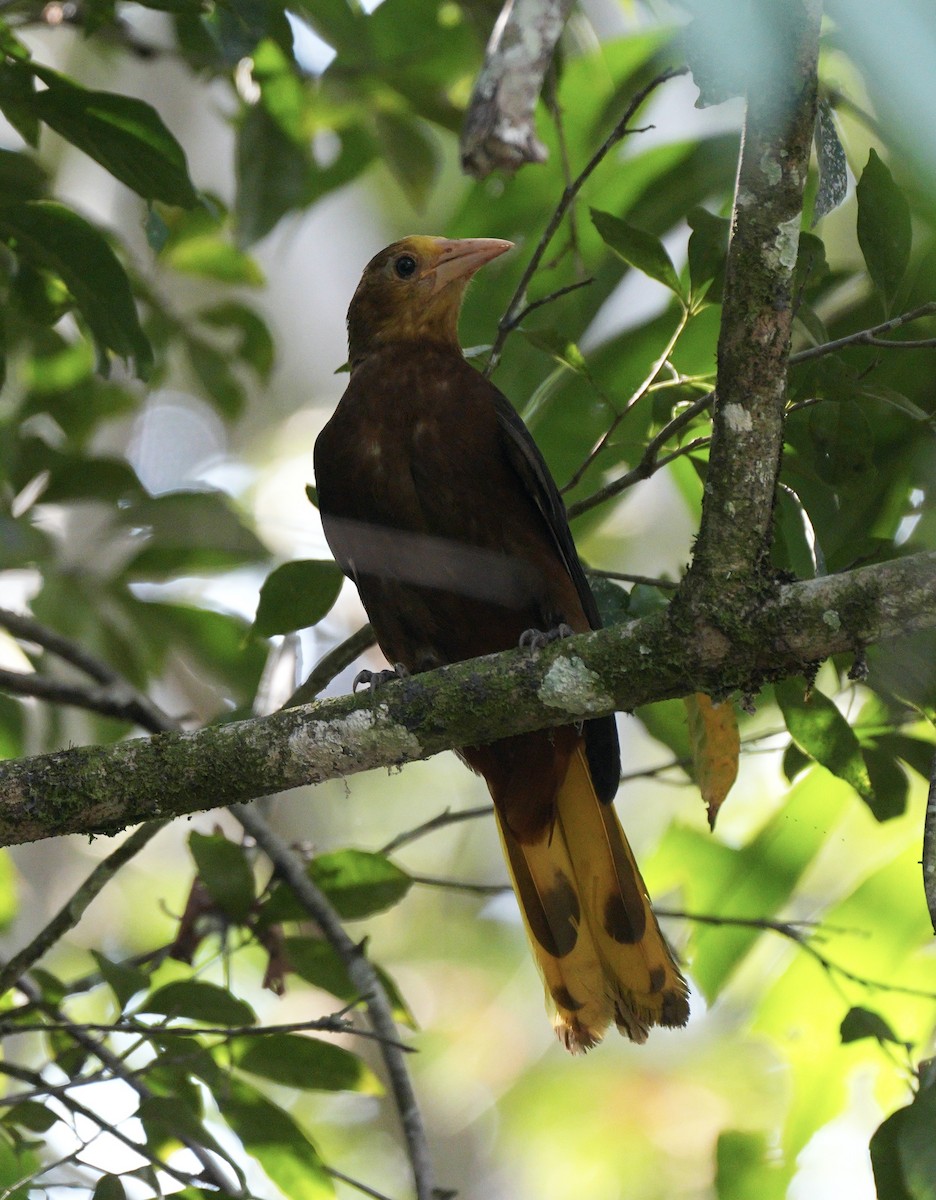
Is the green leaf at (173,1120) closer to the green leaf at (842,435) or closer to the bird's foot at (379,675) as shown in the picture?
the bird's foot at (379,675)

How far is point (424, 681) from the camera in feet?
8.54

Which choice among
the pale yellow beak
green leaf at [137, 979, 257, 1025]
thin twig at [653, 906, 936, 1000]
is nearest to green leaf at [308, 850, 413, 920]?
green leaf at [137, 979, 257, 1025]

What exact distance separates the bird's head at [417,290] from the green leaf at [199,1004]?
1.97m

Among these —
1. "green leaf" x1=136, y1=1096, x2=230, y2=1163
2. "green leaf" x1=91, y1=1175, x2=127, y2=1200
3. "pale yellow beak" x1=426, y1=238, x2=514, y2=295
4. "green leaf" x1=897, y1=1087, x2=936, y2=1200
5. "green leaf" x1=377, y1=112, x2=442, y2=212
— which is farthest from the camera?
"green leaf" x1=377, y1=112, x2=442, y2=212

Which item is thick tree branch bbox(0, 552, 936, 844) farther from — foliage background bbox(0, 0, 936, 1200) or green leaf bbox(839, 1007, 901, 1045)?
green leaf bbox(839, 1007, 901, 1045)

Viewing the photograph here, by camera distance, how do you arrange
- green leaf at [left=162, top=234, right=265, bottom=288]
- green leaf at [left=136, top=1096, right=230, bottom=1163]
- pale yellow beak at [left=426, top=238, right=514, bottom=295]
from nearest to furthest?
green leaf at [left=136, top=1096, right=230, bottom=1163], pale yellow beak at [left=426, top=238, right=514, bottom=295], green leaf at [left=162, top=234, right=265, bottom=288]

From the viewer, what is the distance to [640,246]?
2.95 m

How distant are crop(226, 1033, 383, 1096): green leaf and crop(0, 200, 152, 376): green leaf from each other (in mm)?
1659

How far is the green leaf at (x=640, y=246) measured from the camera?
2941 millimetres

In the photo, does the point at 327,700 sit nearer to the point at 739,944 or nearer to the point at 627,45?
the point at 739,944

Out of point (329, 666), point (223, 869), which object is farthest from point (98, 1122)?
point (329, 666)

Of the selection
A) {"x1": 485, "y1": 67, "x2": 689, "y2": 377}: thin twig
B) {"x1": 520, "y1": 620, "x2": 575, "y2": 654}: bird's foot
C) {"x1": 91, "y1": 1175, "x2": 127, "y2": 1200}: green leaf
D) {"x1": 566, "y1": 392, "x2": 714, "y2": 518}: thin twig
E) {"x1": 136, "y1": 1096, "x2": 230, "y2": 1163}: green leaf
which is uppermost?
{"x1": 485, "y1": 67, "x2": 689, "y2": 377}: thin twig

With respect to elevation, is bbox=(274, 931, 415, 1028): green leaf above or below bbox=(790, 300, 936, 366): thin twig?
below

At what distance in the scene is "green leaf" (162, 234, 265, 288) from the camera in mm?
4688
